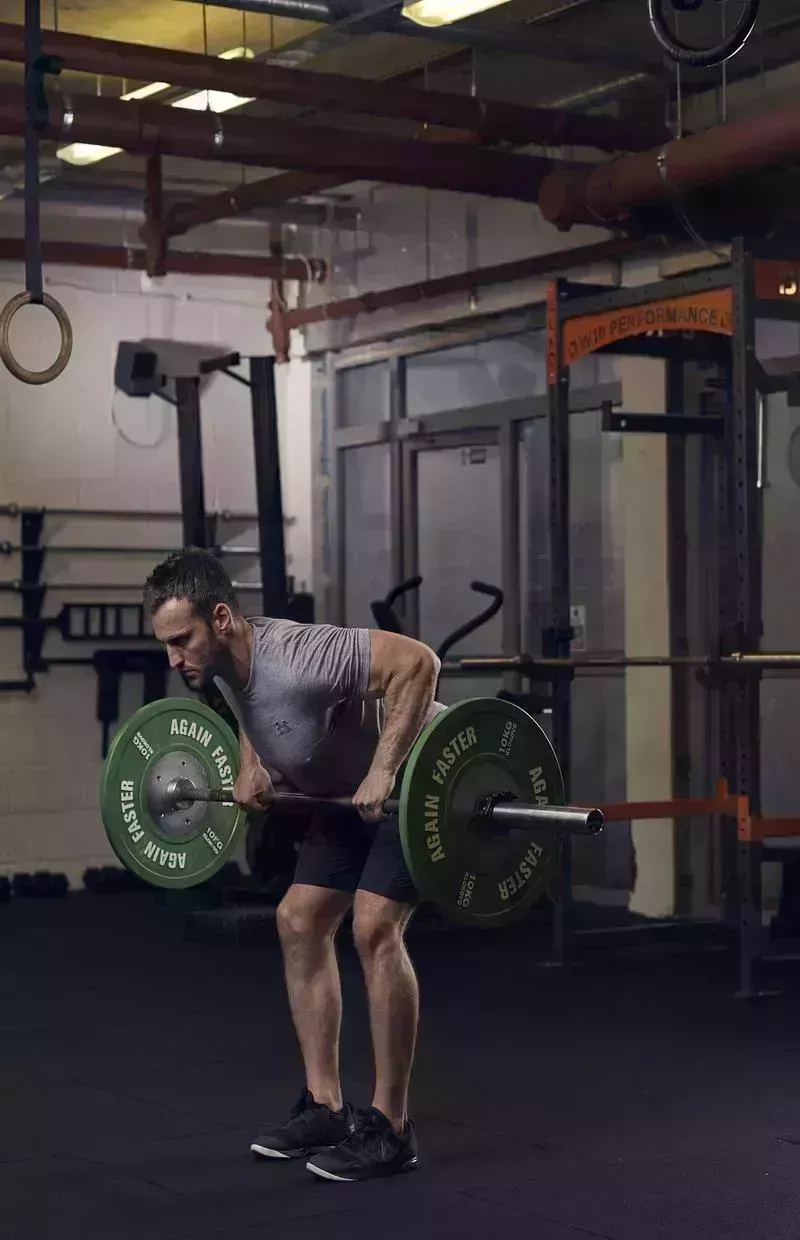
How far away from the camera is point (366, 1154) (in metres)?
3.31

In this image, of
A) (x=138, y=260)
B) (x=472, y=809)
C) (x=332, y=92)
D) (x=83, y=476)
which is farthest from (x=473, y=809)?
(x=83, y=476)

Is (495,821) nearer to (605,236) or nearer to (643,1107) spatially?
(643,1107)

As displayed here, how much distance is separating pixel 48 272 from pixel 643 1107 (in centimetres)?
523

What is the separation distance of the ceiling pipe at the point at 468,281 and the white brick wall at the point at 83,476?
500mm

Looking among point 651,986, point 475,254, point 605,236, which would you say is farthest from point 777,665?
point 475,254

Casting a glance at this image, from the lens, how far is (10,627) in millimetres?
7859

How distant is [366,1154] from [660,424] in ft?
10.3

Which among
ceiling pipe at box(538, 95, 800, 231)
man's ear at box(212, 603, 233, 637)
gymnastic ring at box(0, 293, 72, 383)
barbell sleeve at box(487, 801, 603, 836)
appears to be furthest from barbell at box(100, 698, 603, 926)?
ceiling pipe at box(538, 95, 800, 231)

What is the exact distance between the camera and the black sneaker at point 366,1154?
3.29m

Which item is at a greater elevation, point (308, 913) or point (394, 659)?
point (394, 659)

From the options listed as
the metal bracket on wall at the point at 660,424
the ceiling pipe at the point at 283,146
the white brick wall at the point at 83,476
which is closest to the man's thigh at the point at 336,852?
the metal bracket on wall at the point at 660,424

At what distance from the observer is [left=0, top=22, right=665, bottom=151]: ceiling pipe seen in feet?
17.3

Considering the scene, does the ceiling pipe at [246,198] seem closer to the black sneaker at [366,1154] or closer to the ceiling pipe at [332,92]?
the ceiling pipe at [332,92]

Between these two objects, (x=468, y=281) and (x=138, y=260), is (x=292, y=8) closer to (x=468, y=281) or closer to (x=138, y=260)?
(x=468, y=281)
